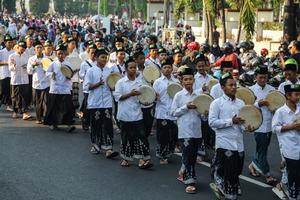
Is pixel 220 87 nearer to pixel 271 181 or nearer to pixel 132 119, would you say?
pixel 132 119

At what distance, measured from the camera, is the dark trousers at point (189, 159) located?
28.9 feet

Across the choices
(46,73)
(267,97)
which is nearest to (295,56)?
(267,97)

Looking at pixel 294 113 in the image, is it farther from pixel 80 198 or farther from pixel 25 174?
pixel 25 174

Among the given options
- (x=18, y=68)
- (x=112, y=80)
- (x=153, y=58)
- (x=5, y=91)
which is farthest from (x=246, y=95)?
(x=5, y=91)

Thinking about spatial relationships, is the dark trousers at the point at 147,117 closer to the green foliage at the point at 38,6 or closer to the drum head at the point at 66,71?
the drum head at the point at 66,71

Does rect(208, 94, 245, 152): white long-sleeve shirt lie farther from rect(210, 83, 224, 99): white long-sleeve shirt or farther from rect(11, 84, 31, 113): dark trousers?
rect(11, 84, 31, 113): dark trousers

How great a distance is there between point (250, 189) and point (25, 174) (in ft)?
10.9

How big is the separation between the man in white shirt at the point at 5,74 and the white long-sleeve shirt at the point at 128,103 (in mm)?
6105

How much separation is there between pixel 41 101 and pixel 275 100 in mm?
6687

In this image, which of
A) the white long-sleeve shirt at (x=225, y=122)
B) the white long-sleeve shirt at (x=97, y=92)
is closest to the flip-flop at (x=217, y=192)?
the white long-sleeve shirt at (x=225, y=122)

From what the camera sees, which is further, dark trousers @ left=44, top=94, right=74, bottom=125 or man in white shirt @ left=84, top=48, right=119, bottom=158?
dark trousers @ left=44, top=94, right=74, bottom=125

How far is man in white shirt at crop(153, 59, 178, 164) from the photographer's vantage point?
1051 cm

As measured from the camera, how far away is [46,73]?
1320 centimetres

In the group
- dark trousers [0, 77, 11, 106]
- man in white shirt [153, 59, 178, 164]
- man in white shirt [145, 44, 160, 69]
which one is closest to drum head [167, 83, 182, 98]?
man in white shirt [153, 59, 178, 164]
